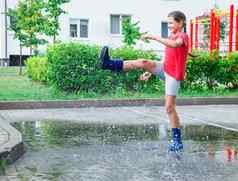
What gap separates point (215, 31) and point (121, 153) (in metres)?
14.6

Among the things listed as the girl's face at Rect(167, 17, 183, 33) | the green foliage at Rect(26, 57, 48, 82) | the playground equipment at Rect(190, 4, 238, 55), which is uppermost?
the playground equipment at Rect(190, 4, 238, 55)

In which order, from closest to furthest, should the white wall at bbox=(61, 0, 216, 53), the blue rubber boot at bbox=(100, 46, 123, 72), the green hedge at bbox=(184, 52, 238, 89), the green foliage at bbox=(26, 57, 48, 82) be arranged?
the blue rubber boot at bbox=(100, 46, 123, 72), the green hedge at bbox=(184, 52, 238, 89), the green foliage at bbox=(26, 57, 48, 82), the white wall at bbox=(61, 0, 216, 53)

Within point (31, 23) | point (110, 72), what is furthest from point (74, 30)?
point (110, 72)

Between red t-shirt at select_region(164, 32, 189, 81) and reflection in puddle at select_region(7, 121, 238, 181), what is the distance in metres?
0.91

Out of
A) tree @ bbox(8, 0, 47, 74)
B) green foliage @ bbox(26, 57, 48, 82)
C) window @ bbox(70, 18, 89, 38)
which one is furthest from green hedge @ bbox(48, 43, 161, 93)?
window @ bbox(70, 18, 89, 38)

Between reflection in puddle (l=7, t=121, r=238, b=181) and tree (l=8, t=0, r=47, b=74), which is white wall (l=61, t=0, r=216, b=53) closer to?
tree (l=8, t=0, r=47, b=74)

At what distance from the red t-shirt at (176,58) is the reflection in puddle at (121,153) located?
2.97 feet

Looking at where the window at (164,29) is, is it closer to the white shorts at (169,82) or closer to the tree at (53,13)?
the tree at (53,13)

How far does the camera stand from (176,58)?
22.4 feet

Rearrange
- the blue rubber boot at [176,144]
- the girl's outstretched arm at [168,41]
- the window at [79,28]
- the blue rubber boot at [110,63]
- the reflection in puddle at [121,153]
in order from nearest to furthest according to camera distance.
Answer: the reflection in puddle at [121,153], the girl's outstretched arm at [168,41], the blue rubber boot at [176,144], the blue rubber boot at [110,63], the window at [79,28]

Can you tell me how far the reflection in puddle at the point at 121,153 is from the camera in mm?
5551

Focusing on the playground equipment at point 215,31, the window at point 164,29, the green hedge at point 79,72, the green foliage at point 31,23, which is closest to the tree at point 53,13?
the green foliage at point 31,23

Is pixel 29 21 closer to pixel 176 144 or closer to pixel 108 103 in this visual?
pixel 108 103

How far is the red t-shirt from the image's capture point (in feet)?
22.3
